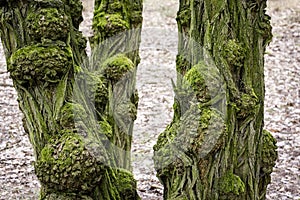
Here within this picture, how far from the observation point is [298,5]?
47.2ft

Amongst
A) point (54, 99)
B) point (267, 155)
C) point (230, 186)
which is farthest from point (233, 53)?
point (54, 99)

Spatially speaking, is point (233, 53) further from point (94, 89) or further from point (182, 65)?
point (94, 89)

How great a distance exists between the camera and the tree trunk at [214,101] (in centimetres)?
254

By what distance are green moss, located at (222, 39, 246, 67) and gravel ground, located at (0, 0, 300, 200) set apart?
2475mm

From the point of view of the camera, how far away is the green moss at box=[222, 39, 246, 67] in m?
2.60

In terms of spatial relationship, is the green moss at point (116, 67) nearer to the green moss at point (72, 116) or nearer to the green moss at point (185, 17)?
the green moss at point (185, 17)

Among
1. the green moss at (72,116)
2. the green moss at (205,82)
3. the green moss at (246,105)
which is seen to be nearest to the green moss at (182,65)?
the green moss at (205,82)

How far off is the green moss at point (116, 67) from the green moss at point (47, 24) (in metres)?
1.27

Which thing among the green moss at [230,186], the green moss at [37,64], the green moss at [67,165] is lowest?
the green moss at [230,186]

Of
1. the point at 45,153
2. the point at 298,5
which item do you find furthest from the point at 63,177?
the point at 298,5

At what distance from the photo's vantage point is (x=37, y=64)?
2354mm

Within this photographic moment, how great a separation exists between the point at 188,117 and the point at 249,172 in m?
0.66

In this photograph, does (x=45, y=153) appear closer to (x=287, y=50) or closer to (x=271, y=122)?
(x=271, y=122)

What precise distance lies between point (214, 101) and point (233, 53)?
0.31 m
